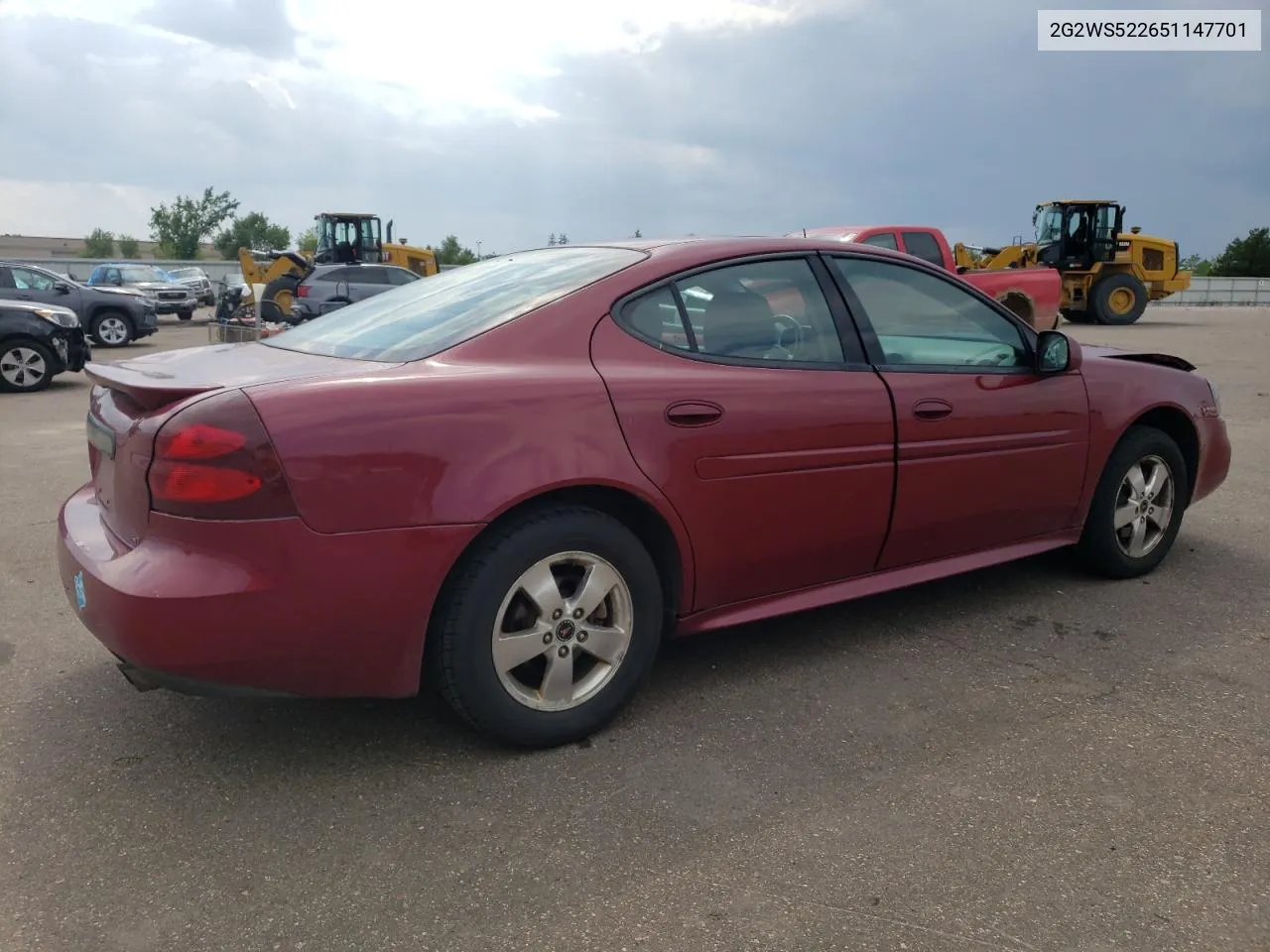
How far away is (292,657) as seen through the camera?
2625 mm

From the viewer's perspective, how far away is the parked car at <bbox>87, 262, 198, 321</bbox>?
26.8 meters

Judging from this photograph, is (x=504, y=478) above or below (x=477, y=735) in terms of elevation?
above

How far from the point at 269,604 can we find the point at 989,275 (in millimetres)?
13699

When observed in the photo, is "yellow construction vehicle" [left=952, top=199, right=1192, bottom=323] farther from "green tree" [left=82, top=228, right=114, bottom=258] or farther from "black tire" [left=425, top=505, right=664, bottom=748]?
"green tree" [left=82, top=228, right=114, bottom=258]

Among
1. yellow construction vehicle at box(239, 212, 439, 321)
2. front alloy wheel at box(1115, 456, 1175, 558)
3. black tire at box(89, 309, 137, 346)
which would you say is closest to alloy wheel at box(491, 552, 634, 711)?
front alloy wheel at box(1115, 456, 1175, 558)

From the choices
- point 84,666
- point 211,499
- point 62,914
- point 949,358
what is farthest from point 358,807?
point 949,358

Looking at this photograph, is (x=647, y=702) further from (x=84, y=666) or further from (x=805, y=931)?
(x=84, y=666)

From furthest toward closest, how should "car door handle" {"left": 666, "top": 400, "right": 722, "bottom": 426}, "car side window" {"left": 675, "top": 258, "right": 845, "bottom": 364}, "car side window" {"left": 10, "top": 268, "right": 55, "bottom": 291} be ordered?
"car side window" {"left": 10, "top": 268, "right": 55, "bottom": 291}, "car side window" {"left": 675, "top": 258, "right": 845, "bottom": 364}, "car door handle" {"left": 666, "top": 400, "right": 722, "bottom": 426}

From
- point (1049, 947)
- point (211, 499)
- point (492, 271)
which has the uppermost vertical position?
Answer: point (492, 271)

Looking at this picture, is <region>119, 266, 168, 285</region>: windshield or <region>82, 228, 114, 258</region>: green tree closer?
<region>119, 266, 168, 285</region>: windshield

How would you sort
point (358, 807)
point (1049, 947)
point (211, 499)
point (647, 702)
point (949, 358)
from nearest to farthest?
point (1049, 947)
point (211, 499)
point (358, 807)
point (647, 702)
point (949, 358)

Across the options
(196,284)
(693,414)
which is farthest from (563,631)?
(196,284)

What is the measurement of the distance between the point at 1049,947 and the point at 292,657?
6.05 ft

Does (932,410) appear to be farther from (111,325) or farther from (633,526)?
(111,325)
